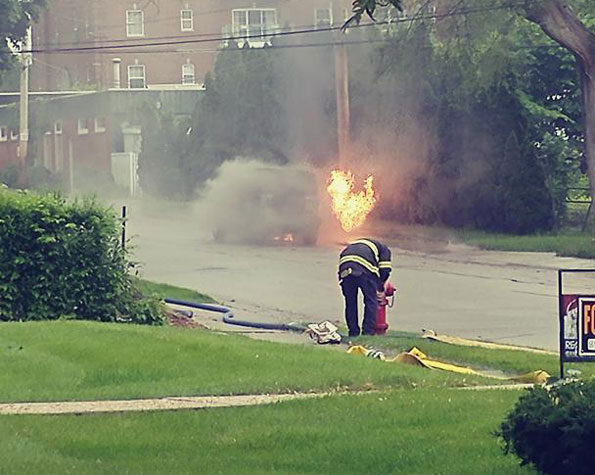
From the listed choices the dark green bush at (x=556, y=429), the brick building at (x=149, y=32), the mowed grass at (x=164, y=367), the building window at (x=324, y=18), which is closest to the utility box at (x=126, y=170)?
the brick building at (x=149, y=32)

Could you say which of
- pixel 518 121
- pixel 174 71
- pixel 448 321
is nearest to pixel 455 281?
pixel 448 321

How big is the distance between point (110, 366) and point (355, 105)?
27.5 metres

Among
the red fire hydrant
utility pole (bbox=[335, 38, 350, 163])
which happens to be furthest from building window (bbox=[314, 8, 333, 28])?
the red fire hydrant

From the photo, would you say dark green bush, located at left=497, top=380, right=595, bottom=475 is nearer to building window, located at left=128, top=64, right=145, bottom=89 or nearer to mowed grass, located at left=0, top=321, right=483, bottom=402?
mowed grass, located at left=0, top=321, right=483, bottom=402

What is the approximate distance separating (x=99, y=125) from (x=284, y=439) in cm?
5764

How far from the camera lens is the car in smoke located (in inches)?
1433

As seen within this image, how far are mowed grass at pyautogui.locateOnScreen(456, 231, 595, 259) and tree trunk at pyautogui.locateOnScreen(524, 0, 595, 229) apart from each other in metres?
3.14

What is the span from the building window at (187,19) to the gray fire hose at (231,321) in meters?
29.4

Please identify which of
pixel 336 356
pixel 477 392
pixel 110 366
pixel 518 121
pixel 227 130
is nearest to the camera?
pixel 477 392

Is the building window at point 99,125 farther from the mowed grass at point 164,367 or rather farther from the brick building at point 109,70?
the mowed grass at point 164,367

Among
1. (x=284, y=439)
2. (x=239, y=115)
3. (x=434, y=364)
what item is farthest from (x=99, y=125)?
(x=284, y=439)

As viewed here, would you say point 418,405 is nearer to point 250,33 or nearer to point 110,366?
point 110,366

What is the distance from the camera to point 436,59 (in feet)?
123

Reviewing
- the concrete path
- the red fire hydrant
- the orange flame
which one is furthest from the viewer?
the orange flame
